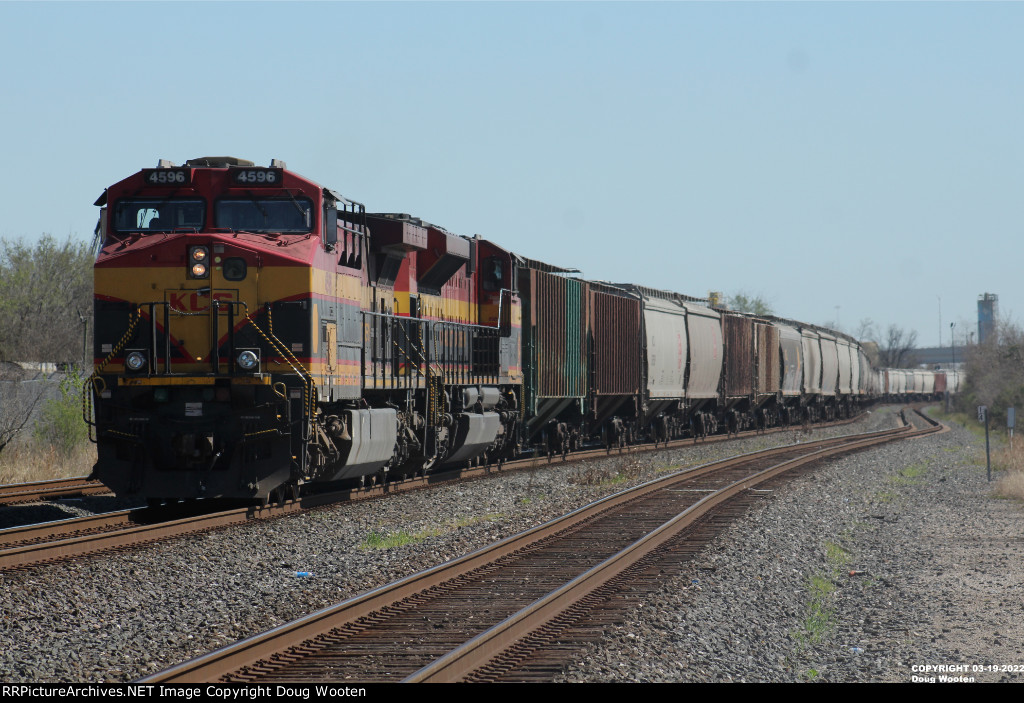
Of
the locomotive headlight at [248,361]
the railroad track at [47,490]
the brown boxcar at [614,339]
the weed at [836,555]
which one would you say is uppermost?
the brown boxcar at [614,339]

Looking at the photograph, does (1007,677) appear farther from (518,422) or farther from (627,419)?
(627,419)

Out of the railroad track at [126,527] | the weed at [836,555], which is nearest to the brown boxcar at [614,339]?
the railroad track at [126,527]

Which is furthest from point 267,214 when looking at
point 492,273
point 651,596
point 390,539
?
point 492,273

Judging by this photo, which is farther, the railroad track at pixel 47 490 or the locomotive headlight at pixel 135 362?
the railroad track at pixel 47 490

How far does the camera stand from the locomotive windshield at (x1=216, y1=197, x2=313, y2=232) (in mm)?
13273

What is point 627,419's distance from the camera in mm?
28969

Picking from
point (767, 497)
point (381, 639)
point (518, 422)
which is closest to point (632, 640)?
point (381, 639)

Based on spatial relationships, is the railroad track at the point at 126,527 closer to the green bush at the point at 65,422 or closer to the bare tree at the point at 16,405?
the green bush at the point at 65,422

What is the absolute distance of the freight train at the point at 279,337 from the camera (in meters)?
12.7

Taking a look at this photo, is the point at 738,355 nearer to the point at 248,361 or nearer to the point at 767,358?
the point at 767,358

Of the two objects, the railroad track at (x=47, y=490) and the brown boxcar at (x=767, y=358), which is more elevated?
the brown boxcar at (x=767, y=358)

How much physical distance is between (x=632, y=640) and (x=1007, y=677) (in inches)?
94.0

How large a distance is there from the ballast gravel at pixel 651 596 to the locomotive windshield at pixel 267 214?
3.51 metres
